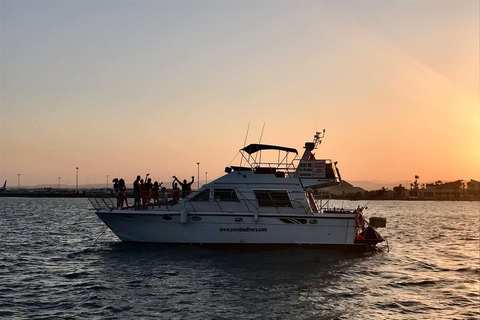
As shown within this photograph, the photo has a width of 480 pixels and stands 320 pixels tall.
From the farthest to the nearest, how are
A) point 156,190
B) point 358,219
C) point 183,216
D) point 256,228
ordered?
point 156,190, point 358,219, point 256,228, point 183,216

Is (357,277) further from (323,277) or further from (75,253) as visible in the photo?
(75,253)

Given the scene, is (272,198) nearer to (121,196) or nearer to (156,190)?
(156,190)

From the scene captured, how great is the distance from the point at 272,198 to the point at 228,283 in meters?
6.74

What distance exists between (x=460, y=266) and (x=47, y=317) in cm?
1500

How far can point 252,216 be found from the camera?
64.7ft

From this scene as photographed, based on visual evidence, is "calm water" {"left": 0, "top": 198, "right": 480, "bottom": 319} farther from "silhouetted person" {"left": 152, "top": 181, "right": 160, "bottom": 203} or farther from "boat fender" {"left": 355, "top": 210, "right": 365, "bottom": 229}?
"silhouetted person" {"left": 152, "top": 181, "right": 160, "bottom": 203}

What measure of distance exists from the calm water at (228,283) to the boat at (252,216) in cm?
63

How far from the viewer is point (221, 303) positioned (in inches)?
467

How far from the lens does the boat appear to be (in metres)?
19.8

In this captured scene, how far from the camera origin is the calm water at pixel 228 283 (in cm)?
1138

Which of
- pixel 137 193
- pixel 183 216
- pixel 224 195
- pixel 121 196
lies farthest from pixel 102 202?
pixel 224 195

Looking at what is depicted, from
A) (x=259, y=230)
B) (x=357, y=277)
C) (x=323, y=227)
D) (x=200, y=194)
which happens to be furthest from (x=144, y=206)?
(x=357, y=277)

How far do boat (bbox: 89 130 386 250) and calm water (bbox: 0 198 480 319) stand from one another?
2.08ft

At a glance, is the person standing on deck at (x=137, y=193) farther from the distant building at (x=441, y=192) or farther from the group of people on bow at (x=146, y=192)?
the distant building at (x=441, y=192)
